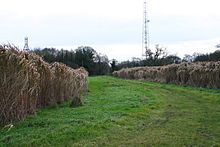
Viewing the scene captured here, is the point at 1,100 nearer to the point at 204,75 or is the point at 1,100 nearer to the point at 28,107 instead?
the point at 28,107

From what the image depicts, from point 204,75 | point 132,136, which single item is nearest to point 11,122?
point 132,136

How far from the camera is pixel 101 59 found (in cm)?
9400

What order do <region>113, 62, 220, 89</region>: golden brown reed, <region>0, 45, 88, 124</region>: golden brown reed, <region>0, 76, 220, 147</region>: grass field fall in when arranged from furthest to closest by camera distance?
<region>113, 62, 220, 89</region>: golden brown reed < <region>0, 45, 88, 124</region>: golden brown reed < <region>0, 76, 220, 147</region>: grass field

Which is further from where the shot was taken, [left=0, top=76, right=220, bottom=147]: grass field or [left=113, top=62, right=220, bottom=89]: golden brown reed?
[left=113, top=62, right=220, bottom=89]: golden brown reed

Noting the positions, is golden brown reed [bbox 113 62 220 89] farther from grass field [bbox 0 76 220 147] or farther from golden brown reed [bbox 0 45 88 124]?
golden brown reed [bbox 0 45 88 124]

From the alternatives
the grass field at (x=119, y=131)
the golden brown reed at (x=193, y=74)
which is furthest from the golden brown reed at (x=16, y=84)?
the golden brown reed at (x=193, y=74)

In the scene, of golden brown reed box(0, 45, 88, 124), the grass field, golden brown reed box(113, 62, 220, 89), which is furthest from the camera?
golden brown reed box(113, 62, 220, 89)

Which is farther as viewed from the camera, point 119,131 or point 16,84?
point 16,84

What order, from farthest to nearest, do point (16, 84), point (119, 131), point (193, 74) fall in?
point (193, 74)
point (16, 84)
point (119, 131)

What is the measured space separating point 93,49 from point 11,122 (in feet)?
278

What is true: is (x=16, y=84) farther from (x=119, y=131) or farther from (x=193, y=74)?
(x=193, y=74)

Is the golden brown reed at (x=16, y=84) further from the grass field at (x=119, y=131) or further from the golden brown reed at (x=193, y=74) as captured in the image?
the golden brown reed at (x=193, y=74)

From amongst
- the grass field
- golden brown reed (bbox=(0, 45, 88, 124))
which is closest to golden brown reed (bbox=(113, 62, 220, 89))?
the grass field

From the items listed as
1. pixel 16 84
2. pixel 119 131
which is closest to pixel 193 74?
pixel 119 131
